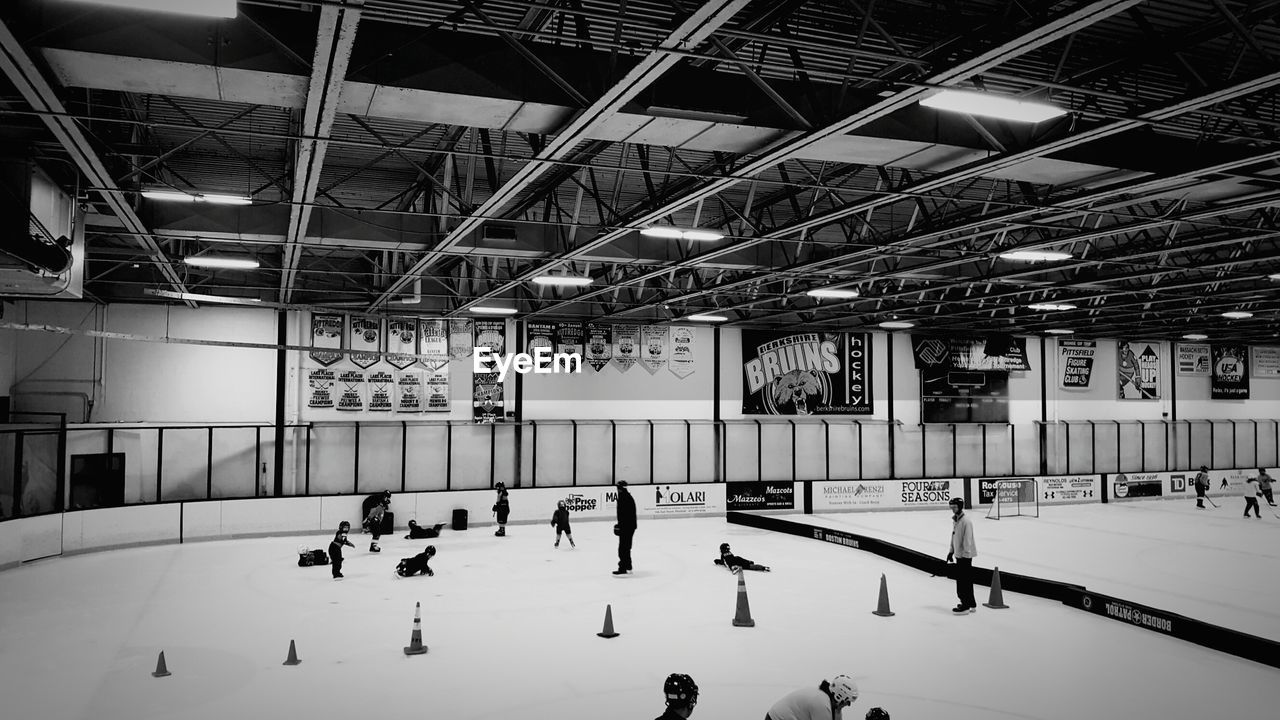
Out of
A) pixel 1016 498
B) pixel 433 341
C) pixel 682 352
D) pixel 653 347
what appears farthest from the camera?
pixel 1016 498

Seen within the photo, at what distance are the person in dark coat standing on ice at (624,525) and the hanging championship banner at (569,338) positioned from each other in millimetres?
12956

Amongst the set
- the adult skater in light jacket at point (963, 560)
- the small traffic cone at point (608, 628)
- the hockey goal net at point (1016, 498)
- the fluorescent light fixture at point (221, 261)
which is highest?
the fluorescent light fixture at point (221, 261)

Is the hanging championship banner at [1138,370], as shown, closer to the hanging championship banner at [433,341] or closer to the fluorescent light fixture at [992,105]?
the hanging championship banner at [433,341]

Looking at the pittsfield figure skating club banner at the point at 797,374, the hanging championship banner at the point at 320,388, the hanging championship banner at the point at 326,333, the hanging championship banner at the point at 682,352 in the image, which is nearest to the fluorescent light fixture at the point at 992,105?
the hanging championship banner at the point at 326,333

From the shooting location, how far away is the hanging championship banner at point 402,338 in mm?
26781

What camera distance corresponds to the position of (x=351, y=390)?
26.4 m

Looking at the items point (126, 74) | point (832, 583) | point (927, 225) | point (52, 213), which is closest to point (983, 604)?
point (832, 583)

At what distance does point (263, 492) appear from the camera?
25297mm

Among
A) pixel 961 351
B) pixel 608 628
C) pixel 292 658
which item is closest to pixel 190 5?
pixel 292 658

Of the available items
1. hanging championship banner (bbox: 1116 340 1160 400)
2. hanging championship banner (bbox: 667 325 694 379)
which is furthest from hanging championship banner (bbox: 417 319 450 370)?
hanging championship banner (bbox: 1116 340 1160 400)

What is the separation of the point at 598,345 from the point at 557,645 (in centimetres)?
1843

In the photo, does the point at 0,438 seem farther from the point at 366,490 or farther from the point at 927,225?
the point at 927,225

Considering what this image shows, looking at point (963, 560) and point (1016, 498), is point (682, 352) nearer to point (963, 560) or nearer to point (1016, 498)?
point (1016, 498)

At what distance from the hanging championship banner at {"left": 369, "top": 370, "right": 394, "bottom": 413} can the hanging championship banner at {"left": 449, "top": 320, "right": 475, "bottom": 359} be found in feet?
7.27
